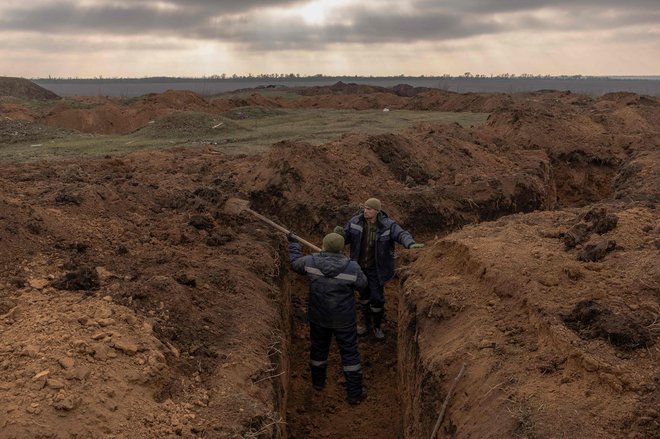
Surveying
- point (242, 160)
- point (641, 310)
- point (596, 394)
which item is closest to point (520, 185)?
point (242, 160)

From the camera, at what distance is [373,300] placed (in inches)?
335

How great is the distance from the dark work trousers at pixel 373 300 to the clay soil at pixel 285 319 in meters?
0.37

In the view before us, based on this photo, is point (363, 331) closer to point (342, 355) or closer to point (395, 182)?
point (342, 355)

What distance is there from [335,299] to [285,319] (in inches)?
50.4

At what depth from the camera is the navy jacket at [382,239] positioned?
26.3 ft

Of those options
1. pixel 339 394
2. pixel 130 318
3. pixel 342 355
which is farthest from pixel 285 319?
pixel 130 318

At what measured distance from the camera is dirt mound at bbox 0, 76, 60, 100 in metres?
51.9

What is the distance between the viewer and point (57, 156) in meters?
18.0

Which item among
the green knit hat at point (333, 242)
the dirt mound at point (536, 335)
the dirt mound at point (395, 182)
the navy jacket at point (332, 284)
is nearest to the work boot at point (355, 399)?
the dirt mound at point (536, 335)

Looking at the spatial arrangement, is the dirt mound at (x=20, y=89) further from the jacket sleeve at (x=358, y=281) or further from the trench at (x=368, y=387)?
the jacket sleeve at (x=358, y=281)

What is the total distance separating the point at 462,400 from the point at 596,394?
1.22m

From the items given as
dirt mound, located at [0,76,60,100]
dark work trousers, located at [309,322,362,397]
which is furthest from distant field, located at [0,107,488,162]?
dirt mound, located at [0,76,60,100]

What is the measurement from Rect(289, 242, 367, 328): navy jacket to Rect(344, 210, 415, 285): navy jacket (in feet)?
3.73

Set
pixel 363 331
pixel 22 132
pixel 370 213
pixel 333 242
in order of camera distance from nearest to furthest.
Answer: pixel 333 242 < pixel 370 213 < pixel 363 331 < pixel 22 132
